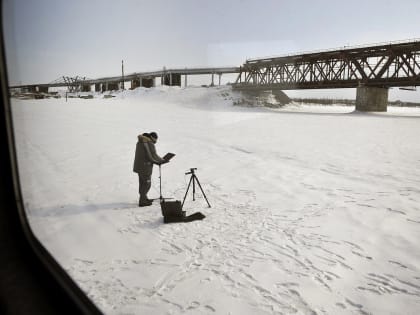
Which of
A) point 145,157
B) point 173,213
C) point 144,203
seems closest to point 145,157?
point 145,157

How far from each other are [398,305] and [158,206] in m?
3.87

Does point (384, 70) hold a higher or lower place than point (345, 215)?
higher

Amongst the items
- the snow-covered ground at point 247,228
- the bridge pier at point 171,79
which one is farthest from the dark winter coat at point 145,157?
the bridge pier at point 171,79

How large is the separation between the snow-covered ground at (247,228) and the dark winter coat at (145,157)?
0.77 m

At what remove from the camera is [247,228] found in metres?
4.18

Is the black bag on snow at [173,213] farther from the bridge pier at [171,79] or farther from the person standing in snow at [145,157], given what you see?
the bridge pier at [171,79]

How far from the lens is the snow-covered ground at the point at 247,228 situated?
255 centimetres

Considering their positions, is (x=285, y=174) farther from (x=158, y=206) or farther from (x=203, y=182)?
(x=158, y=206)

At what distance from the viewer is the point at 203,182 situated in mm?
6656

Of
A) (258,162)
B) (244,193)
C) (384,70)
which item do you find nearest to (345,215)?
(244,193)

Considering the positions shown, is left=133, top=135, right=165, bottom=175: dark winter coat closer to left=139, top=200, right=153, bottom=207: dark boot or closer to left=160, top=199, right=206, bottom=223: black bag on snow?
left=139, top=200, right=153, bottom=207: dark boot

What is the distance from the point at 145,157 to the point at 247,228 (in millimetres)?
2141

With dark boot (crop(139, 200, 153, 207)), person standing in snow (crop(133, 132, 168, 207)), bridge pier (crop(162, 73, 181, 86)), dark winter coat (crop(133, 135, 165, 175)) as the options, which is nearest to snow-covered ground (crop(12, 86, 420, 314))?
dark boot (crop(139, 200, 153, 207))

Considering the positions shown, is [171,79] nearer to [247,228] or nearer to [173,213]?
[173,213]
